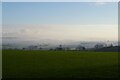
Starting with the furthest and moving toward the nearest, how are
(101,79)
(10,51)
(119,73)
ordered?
(10,51) → (119,73) → (101,79)

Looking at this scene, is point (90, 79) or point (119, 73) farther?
point (119, 73)

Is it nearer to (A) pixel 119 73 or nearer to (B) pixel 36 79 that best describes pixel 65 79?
(B) pixel 36 79

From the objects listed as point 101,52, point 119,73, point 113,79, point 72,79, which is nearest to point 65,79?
point 72,79

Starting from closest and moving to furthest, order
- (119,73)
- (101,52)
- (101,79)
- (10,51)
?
(101,79) → (119,73) → (10,51) → (101,52)

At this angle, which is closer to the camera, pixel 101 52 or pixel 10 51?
pixel 10 51

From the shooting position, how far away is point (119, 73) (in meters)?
17.0

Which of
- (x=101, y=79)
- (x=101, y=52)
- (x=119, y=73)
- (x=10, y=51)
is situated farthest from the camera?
(x=101, y=52)

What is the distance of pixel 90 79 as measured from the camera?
14047mm

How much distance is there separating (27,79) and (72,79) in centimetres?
226

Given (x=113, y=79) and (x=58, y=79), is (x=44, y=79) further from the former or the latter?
(x=113, y=79)

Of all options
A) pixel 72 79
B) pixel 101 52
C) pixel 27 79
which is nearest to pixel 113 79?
pixel 72 79

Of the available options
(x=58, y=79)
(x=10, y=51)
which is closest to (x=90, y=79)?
(x=58, y=79)

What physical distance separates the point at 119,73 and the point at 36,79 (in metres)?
5.44

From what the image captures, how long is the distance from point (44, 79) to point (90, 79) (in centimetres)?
224
